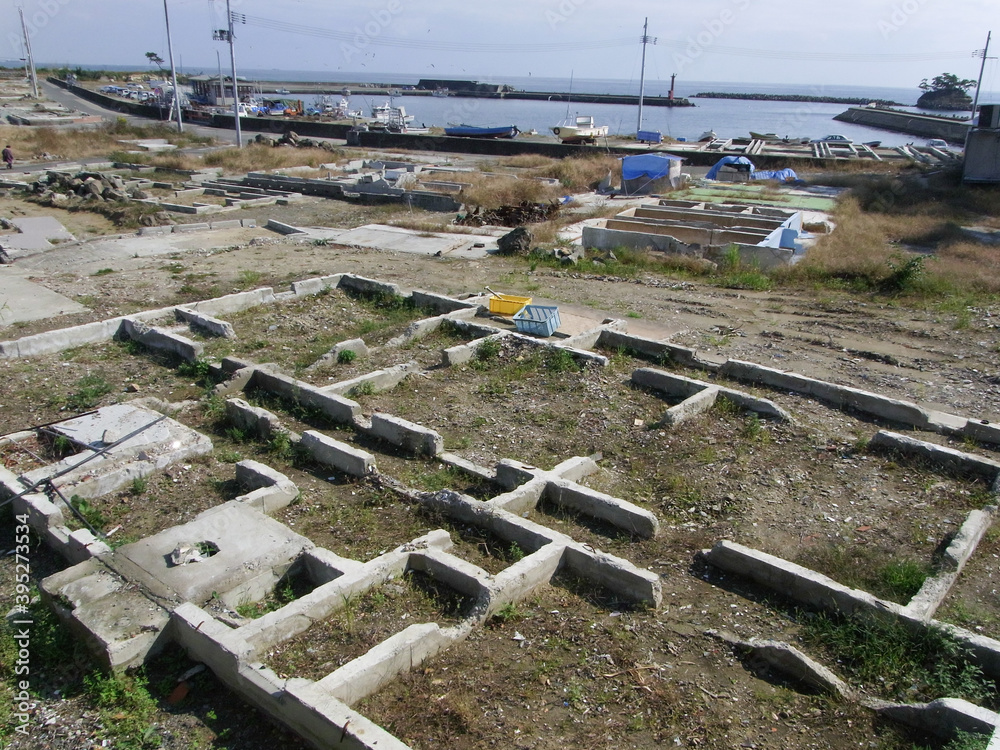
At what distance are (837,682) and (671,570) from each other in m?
1.51

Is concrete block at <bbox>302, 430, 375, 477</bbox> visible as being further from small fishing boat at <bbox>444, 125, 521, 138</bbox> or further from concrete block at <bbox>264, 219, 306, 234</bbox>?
small fishing boat at <bbox>444, 125, 521, 138</bbox>

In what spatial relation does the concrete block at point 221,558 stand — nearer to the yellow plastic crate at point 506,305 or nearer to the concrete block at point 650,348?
the concrete block at point 650,348

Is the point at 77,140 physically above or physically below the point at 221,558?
above

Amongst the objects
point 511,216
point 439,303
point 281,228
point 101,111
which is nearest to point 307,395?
point 439,303

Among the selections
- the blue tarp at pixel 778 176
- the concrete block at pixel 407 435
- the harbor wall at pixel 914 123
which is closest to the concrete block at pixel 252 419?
the concrete block at pixel 407 435

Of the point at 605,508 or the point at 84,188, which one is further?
the point at 84,188

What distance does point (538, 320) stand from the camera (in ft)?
35.9

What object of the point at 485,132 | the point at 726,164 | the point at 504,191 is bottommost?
the point at 504,191

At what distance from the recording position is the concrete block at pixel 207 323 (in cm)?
1084

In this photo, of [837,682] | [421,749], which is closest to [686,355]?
[837,682]

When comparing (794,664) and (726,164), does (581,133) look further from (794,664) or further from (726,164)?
(794,664)

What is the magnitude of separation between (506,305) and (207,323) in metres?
4.48

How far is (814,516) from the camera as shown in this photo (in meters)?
6.61

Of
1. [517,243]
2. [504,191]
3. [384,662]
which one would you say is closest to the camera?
[384,662]
